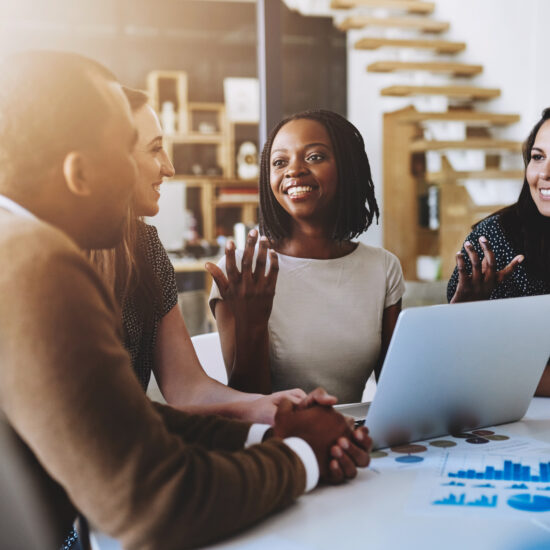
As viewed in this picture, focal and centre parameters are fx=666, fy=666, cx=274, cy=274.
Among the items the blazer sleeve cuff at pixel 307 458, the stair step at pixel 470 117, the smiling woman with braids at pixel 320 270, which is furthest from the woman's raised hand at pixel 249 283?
the stair step at pixel 470 117

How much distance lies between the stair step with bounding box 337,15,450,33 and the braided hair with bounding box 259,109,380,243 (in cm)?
296

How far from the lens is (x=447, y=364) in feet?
2.95

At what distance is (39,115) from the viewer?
598 mm

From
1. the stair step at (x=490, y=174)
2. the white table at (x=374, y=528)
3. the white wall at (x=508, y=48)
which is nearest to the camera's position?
the white table at (x=374, y=528)

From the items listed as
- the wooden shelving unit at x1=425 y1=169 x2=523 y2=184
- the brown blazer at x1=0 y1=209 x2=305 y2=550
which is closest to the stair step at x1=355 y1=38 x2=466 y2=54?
the wooden shelving unit at x1=425 y1=169 x2=523 y2=184

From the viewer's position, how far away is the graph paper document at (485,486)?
0.73m

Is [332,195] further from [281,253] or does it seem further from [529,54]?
[529,54]

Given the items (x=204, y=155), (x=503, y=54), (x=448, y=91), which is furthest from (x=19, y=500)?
(x=204, y=155)

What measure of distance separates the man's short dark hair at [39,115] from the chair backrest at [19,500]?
9.2 inches

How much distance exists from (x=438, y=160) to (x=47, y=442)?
4.25 m

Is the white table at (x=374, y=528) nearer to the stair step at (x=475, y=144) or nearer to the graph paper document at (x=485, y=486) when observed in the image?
the graph paper document at (x=485, y=486)

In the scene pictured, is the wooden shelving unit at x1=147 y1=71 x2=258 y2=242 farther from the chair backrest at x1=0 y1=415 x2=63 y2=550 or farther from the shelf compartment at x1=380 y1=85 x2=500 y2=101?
the chair backrest at x1=0 y1=415 x2=63 y2=550

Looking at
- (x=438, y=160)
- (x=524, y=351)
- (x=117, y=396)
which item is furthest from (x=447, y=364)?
(x=438, y=160)

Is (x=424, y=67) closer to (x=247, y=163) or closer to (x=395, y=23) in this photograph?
(x=395, y=23)
